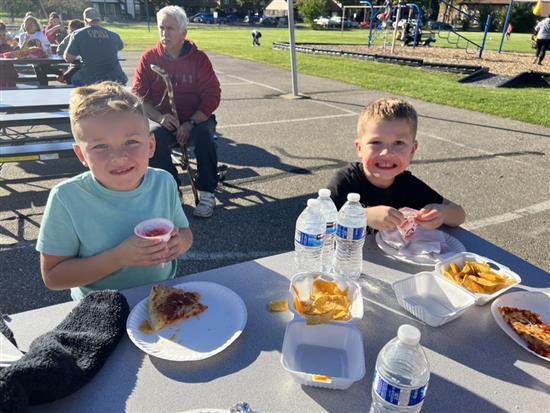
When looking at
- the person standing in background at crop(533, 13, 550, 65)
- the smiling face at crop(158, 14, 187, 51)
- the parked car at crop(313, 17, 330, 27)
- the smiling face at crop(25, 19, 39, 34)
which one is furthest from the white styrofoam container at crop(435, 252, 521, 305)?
the parked car at crop(313, 17, 330, 27)

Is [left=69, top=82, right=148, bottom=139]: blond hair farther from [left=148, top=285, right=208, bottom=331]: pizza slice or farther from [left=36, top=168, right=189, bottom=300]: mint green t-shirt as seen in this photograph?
[left=148, top=285, right=208, bottom=331]: pizza slice

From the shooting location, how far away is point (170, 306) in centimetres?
145

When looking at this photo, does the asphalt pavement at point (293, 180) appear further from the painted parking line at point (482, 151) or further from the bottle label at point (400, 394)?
the bottle label at point (400, 394)

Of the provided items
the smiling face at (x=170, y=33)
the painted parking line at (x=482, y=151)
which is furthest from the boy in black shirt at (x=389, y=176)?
the painted parking line at (x=482, y=151)

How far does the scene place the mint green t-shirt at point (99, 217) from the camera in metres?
1.65

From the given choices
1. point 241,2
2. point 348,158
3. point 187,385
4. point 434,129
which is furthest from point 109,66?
point 241,2

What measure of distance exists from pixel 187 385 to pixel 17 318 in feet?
2.27

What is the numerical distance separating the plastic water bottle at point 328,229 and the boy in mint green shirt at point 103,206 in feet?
2.06

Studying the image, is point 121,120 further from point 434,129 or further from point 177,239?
point 434,129

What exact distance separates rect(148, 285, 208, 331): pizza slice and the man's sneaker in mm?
2751

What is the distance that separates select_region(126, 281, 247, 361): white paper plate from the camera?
1.27 meters

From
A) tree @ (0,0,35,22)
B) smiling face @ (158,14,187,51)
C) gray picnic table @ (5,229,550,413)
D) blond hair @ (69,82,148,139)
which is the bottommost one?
gray picnic table @ (5,229,550,413)

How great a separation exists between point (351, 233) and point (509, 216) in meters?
3.65

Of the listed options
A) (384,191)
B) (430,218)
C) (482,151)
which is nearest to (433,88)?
(482,151)
